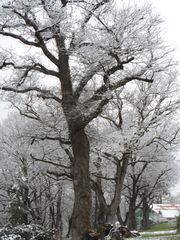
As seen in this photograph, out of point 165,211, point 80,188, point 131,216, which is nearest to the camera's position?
point 80,188

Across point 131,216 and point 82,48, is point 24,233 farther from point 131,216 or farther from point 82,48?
point 131,216

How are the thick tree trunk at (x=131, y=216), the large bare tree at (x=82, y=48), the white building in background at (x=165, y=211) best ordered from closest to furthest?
the large bare tree at (x=82, y=48) → the thick tree trunk at (x=131, y=216) → the white building in background at (x=165, y=211)

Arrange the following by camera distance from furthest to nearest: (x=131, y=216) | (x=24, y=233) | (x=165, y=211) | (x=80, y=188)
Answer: (x=165, y=211) → (x=131, y=216) → (x=24, y=233) → (x=80, y=188)

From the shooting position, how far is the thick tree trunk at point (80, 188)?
14578mm

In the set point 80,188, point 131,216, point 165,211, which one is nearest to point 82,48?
point 80,188

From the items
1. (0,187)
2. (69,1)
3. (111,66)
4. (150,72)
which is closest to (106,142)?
(150,72)

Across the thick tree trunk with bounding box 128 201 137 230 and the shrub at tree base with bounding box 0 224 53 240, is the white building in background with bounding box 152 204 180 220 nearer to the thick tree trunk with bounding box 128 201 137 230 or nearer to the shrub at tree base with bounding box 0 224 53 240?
the thick tree trunk with bounding box 128 201 137 230

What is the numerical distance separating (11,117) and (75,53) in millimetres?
21395

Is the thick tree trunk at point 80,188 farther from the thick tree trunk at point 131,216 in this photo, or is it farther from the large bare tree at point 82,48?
the thick tree trunk at point 131,216

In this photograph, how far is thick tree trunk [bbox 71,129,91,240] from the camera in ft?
47.8

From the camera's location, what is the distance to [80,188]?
1494 centimetres

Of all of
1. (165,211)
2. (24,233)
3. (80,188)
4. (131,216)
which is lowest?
(24,233)

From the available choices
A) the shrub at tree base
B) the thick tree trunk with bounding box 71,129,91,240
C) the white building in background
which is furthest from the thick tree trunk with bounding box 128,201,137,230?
the white building in background

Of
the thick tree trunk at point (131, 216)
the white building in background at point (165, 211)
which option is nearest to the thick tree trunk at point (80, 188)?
the thick tree trunk at point (131, 216)
